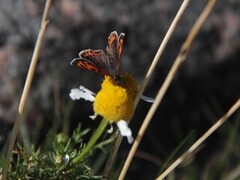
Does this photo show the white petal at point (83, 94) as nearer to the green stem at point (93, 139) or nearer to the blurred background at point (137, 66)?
the green stem at point (93, 139)

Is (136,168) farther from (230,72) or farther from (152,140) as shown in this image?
(230,72)

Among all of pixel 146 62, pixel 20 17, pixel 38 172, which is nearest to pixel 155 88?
pixel 146 62

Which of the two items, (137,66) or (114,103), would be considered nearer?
(114,103)

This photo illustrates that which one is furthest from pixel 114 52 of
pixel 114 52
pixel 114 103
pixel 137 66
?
pixel 137 66

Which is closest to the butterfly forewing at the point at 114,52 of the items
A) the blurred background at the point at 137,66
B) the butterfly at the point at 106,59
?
the butterfly at the point at 106,59

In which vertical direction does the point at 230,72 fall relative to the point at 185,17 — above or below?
below

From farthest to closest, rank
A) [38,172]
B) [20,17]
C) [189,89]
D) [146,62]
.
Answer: [189,89], [146,62], [20,17], [38,172]

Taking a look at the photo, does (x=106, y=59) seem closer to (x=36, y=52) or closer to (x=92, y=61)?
(x=92, y=61)

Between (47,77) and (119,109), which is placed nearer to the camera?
(119,109)
